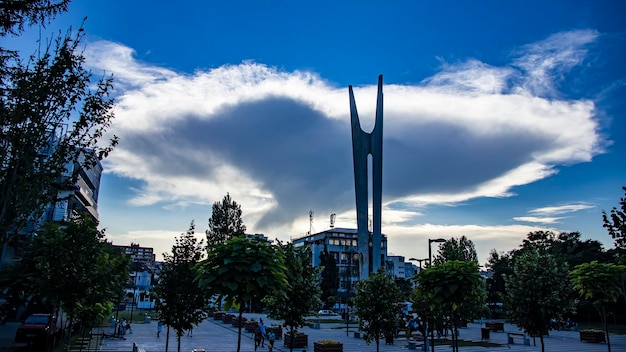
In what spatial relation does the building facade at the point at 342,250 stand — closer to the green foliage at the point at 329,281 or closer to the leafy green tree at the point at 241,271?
the green foliage at the point at 329,281

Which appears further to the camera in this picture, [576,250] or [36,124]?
[576,250]

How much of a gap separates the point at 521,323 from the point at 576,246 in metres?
56.8

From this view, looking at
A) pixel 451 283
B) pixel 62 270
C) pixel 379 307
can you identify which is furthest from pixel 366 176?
pixel 62 270

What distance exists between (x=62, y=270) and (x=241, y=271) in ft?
31.5

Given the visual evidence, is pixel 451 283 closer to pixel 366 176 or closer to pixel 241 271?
pixel 241 271

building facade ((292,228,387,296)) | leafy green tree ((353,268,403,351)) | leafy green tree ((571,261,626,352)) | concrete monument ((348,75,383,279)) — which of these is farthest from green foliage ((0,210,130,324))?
building facade ((292,228,387,296))

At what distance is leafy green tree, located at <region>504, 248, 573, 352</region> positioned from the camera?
18.0 metres

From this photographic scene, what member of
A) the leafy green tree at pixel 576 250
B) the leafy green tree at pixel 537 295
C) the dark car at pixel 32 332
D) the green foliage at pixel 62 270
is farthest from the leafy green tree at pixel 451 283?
the leafy green tree at pixel 576 250

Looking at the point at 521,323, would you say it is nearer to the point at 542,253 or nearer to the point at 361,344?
the point at 542,253

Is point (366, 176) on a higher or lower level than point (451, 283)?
higher

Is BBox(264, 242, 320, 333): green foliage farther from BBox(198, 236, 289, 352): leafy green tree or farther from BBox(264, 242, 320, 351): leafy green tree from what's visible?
BBox(198, 236, 289, 352): leafy green tree

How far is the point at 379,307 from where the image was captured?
20688 mm

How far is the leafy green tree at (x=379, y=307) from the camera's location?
2058 cm

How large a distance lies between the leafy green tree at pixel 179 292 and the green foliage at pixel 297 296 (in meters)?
2.65
